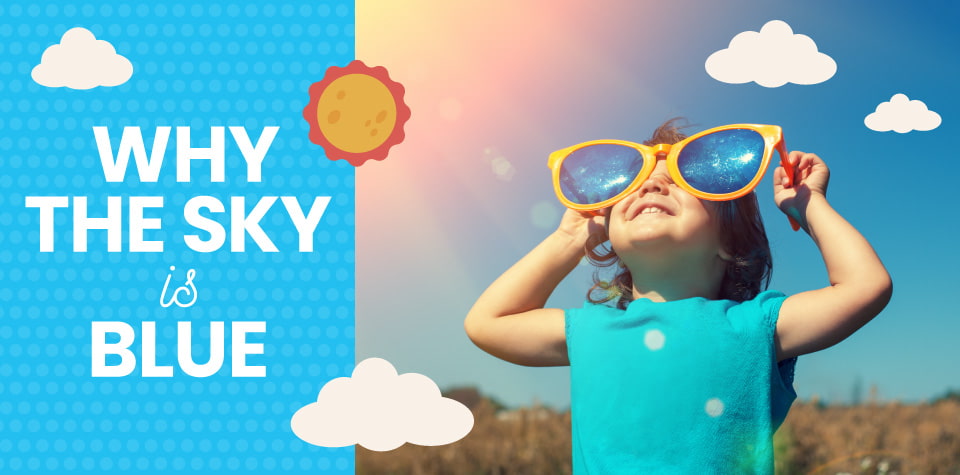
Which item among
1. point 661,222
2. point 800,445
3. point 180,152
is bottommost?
point 800,445

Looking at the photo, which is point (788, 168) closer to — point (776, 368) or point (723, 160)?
point (723, 160)

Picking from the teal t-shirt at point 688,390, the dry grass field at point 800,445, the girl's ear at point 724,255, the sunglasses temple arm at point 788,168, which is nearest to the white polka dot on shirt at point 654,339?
the teal t-shirt at point 688,390

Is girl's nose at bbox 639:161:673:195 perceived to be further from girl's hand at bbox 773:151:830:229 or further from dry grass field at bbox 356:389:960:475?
dry grass field at bbox 356:389:960:475

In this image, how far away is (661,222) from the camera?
2.16 metres

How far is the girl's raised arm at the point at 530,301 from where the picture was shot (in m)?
2.35

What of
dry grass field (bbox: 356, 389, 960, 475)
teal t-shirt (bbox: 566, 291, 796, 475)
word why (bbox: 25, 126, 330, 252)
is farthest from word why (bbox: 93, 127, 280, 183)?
teal t-shirt (bbox: 566, 291, 796, 475)

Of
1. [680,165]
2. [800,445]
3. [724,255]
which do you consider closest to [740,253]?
[724,255]

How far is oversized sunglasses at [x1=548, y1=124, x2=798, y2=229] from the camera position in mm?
2139

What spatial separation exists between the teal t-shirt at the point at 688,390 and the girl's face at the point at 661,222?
136 millimetres

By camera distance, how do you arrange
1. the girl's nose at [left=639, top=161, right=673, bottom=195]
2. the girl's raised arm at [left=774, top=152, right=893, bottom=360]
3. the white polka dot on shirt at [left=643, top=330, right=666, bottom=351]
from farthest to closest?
1. the girl's nose at [left=639, top=161, right=673, bottom=195]
2. the white polka dot on shirt at [left=643, top=330, right=666, bottom=351]
3. the girl's raised arm at [left=774, top=152, right=893, bottom=360]

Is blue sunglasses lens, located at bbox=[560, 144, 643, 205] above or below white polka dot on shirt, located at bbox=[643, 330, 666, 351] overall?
above

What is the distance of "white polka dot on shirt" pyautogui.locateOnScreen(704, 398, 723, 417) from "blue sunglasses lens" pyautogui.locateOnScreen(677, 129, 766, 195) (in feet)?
1.58

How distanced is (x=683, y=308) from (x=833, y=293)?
33 centimetres

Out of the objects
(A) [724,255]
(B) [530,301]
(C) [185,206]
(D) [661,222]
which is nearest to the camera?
(D) [661,222]
